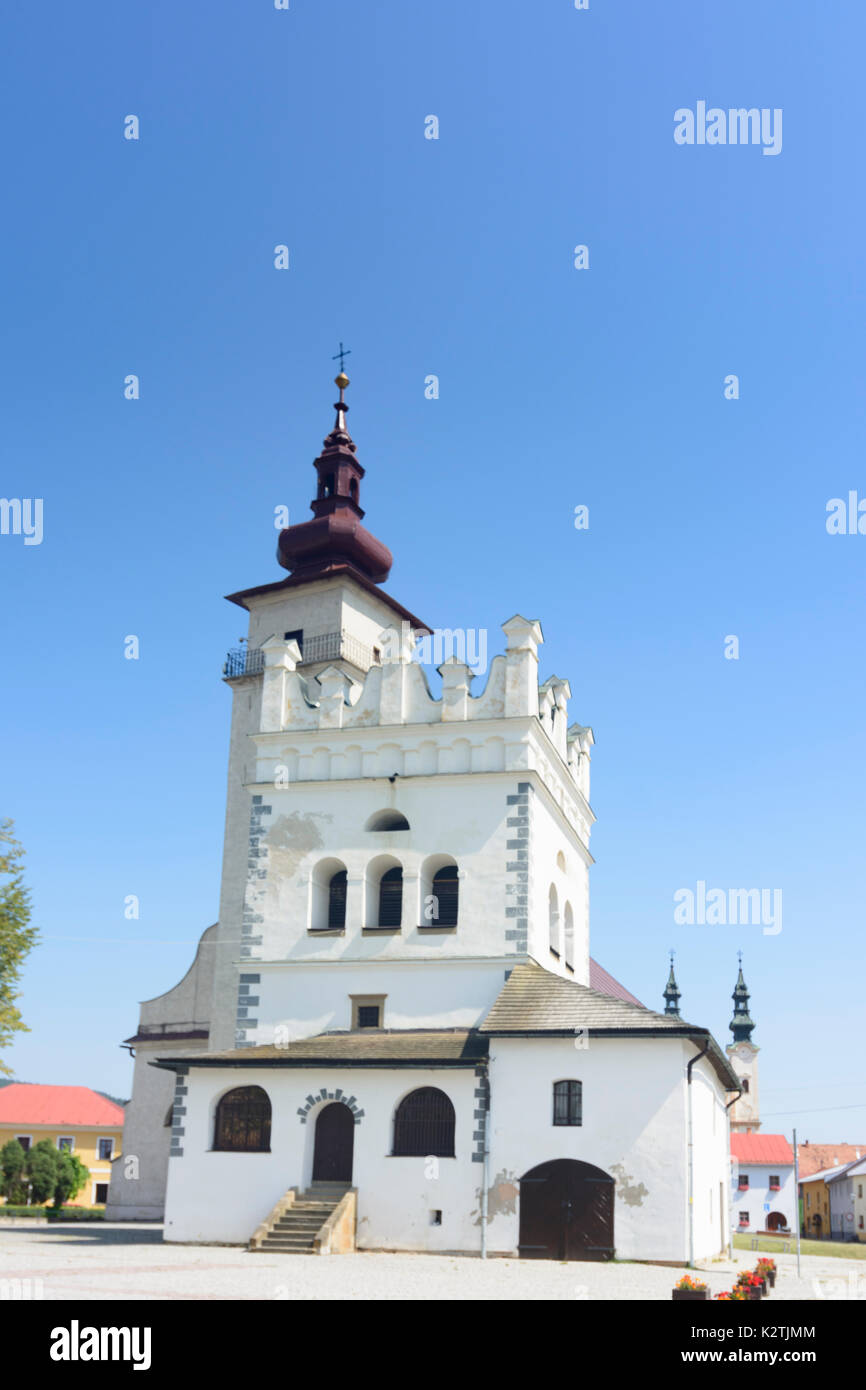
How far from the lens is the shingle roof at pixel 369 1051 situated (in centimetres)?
2422

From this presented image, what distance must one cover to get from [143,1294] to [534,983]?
13101 mm

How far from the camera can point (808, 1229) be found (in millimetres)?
104500

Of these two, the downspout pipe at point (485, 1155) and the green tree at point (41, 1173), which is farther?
the green tree at point (41, 1173)

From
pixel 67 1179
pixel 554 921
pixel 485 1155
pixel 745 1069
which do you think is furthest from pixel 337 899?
pixel 745 1069

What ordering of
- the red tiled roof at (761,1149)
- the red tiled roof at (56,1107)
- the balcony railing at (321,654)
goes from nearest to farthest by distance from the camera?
the balcony railing at (321,654) → the red tiled roof at (56,1107) → the red tiled roof at (761,1149)

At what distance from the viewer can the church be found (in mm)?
23047

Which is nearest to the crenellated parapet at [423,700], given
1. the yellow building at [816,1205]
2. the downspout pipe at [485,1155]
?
the downspout pipe at [485,1155]

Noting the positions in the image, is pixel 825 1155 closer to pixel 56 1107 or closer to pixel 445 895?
pixel 56 1107

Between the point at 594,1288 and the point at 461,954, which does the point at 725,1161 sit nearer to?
the point at 461,954

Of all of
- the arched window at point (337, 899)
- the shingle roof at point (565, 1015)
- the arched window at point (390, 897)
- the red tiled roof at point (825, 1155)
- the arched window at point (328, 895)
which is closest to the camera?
the shingle roof at point (565, 1015)

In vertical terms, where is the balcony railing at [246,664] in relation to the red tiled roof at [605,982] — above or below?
above

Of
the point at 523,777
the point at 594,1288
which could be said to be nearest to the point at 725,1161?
the point at 523,777

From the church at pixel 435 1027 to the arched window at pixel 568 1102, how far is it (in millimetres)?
36

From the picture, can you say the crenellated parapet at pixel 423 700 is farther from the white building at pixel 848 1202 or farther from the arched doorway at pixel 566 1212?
the white building at pixel 848 1202
